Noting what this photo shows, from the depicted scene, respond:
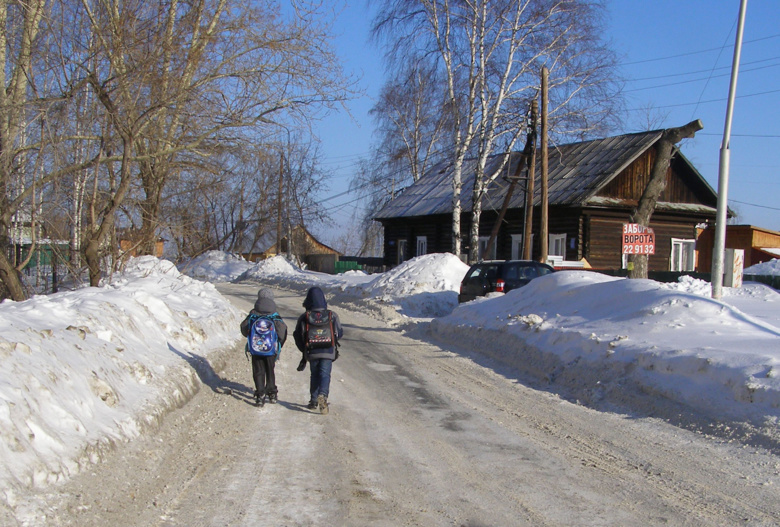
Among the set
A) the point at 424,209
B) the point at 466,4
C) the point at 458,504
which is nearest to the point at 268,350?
the point at 458,504

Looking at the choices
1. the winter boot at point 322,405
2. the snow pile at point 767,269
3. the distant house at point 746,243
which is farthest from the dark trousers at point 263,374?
the distant house at point 746,243

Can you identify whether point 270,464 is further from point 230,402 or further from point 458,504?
point 230,402

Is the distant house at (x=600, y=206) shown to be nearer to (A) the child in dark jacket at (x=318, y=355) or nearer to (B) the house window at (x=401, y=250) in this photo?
(B) the house window at (x=401, y=250)

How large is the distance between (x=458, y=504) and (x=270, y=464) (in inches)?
70.0

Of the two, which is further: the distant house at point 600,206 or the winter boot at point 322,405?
the distant house at point 600,206

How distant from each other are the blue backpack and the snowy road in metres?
0.68

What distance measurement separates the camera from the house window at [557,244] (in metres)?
30.7

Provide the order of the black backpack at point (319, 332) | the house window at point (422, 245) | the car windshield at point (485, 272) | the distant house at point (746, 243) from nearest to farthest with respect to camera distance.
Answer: the black backpack at point (319, 332), the car windshield at point (485, 272), the distant house at point (746, 243), the house window at point (422, 245)

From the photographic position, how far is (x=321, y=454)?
20.0ft

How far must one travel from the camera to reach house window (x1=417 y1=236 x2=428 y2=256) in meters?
40.4

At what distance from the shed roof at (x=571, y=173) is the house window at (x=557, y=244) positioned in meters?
1.90

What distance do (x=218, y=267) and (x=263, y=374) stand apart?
39.2m

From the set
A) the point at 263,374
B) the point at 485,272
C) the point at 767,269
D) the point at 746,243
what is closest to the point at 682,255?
the point at 746,243

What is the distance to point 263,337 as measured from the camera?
8.27 meters
